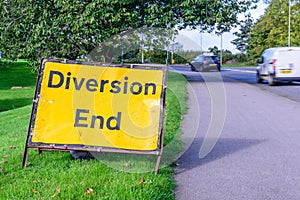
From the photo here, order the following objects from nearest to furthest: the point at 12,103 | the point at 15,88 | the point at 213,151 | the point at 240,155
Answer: the point at 240,155 → the point at 213,151 → the point at 12,103 → the point at 15,88

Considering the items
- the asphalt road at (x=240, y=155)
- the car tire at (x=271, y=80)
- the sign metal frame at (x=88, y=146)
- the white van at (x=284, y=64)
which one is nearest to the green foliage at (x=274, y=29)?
the car tire at (x=271, y=80)

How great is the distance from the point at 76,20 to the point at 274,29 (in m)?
50.8

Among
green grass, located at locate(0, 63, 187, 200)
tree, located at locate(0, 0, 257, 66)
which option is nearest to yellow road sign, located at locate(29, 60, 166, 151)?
green grass, located at locate(0, 63, 187, 200)

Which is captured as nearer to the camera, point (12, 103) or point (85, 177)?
point (85, 177)

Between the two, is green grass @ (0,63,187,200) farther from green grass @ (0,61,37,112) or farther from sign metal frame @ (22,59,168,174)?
green grass @ (0,61,37,112)

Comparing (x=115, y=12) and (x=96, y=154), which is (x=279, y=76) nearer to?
(x=115, y=12)

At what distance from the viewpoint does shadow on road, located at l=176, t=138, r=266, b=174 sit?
5586mm

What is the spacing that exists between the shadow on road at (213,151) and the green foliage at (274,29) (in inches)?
2062

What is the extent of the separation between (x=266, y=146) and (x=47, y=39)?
1423 centimetres

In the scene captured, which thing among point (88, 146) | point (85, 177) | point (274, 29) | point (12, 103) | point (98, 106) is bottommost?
point (12, 103)

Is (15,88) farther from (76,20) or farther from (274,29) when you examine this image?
(274,29)

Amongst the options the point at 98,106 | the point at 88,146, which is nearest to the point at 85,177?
the point at 88,146

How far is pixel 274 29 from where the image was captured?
206ft

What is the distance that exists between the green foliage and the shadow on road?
2062 inches
